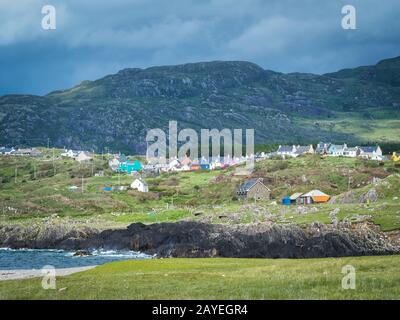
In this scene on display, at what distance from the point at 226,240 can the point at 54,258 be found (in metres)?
28.2

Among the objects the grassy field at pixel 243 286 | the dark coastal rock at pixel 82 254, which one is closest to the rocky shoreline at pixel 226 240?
the dark coastal rock at pixel 82 254

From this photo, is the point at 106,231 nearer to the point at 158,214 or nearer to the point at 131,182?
the point at 158,214

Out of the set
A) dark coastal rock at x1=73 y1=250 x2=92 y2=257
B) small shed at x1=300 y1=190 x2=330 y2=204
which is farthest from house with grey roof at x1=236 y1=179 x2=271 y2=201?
dark coastal rock at x1=73 y1=250 x2=92 y2=257

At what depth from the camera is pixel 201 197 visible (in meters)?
163

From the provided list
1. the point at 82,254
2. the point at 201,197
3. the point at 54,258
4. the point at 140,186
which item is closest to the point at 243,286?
the point at 54,258

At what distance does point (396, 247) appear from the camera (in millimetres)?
78438

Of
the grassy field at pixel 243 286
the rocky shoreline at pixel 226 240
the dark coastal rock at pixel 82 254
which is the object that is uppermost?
the grassy field at pixel 243 286

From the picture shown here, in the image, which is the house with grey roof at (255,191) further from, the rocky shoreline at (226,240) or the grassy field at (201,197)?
the rocky shoreline at (226,240)

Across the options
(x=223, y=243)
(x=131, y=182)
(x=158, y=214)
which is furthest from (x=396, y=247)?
(x=131, y=182)

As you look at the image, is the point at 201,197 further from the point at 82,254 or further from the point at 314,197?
the point at 82,254

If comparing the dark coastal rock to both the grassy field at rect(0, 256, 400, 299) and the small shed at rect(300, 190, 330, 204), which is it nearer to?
the grassy field at rect(0, 256, 400, 299)

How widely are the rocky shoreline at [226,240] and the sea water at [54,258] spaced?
14.3 feet

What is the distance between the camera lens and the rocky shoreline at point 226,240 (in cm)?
8162
